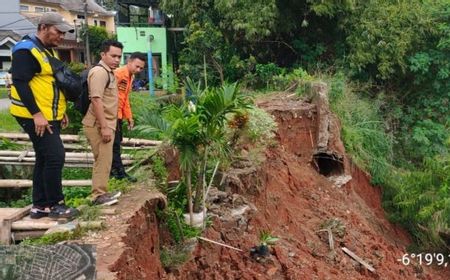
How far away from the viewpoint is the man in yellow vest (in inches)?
181

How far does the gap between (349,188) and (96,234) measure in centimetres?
734

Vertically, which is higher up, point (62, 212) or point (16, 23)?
point (16, 23)

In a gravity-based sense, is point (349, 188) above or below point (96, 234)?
below

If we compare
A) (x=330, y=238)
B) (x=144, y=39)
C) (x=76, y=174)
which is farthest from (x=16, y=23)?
(x=330, y=238)

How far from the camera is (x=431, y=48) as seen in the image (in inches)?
608

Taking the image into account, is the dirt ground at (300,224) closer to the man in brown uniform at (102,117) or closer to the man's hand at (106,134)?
the man in brown uniform at (102,117)

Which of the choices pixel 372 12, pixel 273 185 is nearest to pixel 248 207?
pixel 273 185

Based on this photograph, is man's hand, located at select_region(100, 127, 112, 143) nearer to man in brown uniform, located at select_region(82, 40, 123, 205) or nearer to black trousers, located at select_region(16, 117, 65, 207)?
man in brown uniform, located at select_region(82, 40, 123, 205)

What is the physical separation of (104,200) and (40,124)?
1123mm

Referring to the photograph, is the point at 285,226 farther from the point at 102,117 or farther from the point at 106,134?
the point at 102,117

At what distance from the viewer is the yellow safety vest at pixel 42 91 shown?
4652 mm

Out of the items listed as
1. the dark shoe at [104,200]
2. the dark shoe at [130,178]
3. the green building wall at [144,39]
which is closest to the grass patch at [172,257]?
the dark shoe at [104,200]

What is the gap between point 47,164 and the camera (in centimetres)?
486

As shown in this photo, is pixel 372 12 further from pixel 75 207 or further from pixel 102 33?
pixel 102 33
